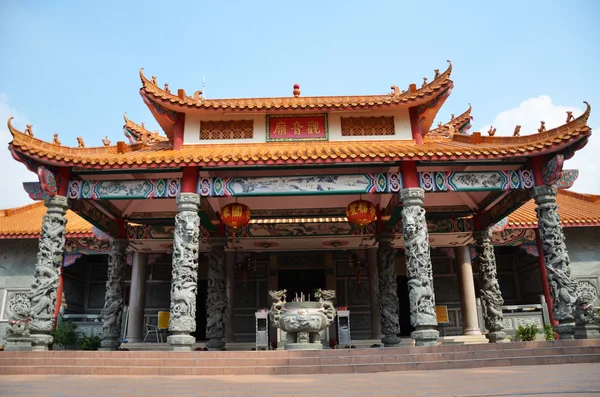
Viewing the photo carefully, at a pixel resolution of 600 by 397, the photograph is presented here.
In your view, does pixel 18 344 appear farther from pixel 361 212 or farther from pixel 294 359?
pixel 361 212

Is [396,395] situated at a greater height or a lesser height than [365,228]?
lesser

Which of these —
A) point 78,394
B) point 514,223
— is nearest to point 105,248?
point 78,394

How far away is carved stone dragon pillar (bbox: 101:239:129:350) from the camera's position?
35.7ft

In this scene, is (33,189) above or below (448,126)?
below

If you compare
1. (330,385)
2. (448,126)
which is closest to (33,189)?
(330,385)

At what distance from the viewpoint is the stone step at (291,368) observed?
257 inches

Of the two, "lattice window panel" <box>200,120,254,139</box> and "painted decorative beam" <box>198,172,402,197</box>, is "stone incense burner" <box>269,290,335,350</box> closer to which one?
"painted decorative beam" <box>198,172,402,197</box>

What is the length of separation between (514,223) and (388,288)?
5.13m

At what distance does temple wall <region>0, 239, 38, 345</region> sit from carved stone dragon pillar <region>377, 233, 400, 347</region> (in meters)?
11.8

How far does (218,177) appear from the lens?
30.1ft

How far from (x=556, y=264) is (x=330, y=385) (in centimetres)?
591

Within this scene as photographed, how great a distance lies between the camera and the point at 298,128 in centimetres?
1096

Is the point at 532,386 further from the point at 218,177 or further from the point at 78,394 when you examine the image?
the point at 218,177

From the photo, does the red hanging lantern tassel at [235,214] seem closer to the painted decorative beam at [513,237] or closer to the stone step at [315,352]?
the stone step at [315,352]
